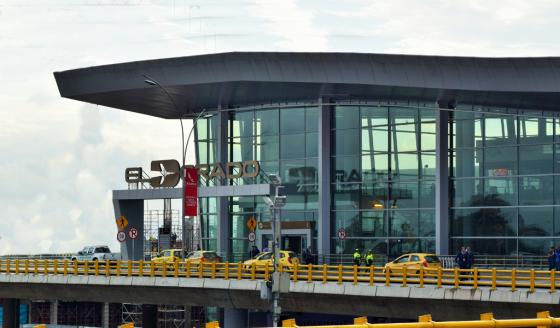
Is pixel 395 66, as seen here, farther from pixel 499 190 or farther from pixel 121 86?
pixel 121 86

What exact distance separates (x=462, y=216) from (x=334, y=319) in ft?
30.2

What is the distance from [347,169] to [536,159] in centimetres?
1127

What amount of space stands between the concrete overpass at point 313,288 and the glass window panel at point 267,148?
11517mm

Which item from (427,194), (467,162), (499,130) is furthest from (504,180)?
(427,194)

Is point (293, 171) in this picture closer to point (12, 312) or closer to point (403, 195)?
point (403, 195)

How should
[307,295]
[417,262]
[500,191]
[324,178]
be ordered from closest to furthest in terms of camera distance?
1. [307,295]
2. [417,262]
3. [500,191]
4. [324,178]

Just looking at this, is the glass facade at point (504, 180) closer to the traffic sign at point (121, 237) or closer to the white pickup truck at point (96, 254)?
the traffic sign at point (121, 237)

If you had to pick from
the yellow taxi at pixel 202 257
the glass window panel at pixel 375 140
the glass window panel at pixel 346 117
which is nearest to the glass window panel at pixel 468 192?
the glass window panel at pixel 375 140

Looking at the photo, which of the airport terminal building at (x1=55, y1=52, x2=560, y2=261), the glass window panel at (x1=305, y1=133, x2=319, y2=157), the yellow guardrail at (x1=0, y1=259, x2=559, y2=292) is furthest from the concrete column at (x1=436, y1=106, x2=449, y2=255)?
the glass window panel at (x1=305, y1=133, x2=319, y2=157)

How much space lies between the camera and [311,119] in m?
66.9

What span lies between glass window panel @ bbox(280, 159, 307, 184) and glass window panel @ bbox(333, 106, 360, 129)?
10.9ft

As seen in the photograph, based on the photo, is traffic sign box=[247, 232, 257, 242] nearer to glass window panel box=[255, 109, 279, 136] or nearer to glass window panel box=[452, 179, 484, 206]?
glass window panel box=[255, 109, 279, 136]

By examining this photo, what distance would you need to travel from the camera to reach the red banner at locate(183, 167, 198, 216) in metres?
60.1

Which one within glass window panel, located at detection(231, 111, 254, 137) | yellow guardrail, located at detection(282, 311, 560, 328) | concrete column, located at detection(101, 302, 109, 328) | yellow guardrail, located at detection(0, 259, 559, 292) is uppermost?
glass window panel, located at detection(231, 111, 254, 137)
